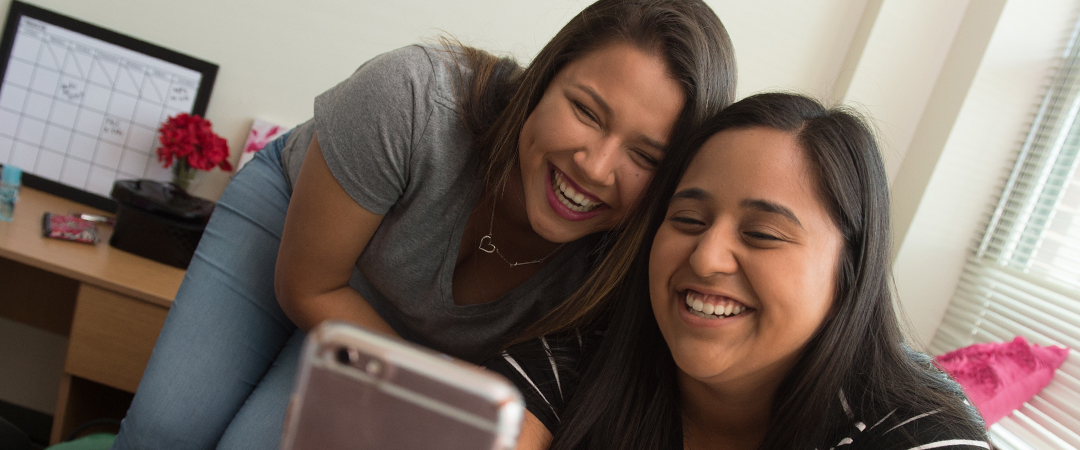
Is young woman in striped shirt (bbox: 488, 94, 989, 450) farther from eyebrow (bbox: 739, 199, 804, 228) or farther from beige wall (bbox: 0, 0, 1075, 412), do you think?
beige wall (bbox: 0, 0, 1075, 412)

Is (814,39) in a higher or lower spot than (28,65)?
higher

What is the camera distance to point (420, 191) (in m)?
1.08

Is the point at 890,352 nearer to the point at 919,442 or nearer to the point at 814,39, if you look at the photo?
the point at 919,442

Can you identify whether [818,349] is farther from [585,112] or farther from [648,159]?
[585,112]

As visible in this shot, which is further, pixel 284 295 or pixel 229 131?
pixel 229 131

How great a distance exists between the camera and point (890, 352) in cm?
93

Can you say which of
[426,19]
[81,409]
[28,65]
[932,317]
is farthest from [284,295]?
[932,317]

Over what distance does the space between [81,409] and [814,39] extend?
89.1 inches

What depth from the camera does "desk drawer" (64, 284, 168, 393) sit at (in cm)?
151

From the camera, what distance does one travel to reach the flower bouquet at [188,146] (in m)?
1.79

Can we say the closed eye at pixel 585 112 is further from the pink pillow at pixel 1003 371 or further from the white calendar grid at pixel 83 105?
the white calendar grid at pixel 83 105

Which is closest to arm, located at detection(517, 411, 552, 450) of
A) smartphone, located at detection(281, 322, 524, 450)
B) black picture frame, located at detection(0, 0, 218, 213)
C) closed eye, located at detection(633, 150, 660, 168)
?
closed eye, located at detection(633, 150, 660, 168)

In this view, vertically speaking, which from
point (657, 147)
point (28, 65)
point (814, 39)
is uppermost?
point (814, 39)

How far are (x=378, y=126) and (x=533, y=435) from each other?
20.1 inches
